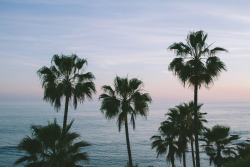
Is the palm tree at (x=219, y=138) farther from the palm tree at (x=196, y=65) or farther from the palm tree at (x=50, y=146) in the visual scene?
the palm tree at (x=50, y=146)

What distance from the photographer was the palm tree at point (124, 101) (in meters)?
18.4

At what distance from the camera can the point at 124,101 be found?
18.8m

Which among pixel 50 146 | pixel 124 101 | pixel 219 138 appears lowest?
pixel 219 138

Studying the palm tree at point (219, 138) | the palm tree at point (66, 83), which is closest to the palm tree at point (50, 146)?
the palm tree at point (66, 83)

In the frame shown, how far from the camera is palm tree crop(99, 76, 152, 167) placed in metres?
18.4

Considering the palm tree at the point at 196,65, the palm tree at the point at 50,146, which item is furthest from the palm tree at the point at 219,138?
the palm tree at the point at 50,146

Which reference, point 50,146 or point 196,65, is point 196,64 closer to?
point 196,65

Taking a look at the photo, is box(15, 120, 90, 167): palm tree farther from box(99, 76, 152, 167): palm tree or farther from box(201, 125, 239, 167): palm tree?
box(201, 125, 239, 167): palm tree

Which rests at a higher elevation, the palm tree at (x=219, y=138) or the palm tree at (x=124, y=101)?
the palm tree at (x=124, y=101)

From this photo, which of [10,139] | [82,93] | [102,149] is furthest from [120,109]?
[10,139]

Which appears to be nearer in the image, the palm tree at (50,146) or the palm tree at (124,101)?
the palm tree at (50,146)

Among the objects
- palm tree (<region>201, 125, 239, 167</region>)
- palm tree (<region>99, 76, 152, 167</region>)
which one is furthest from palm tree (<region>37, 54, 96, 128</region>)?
palm tree (<region>201, 125, 239, 167</region>)

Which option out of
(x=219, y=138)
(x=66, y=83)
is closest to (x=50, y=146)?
(x=66, y=83)

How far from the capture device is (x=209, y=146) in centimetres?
2081
